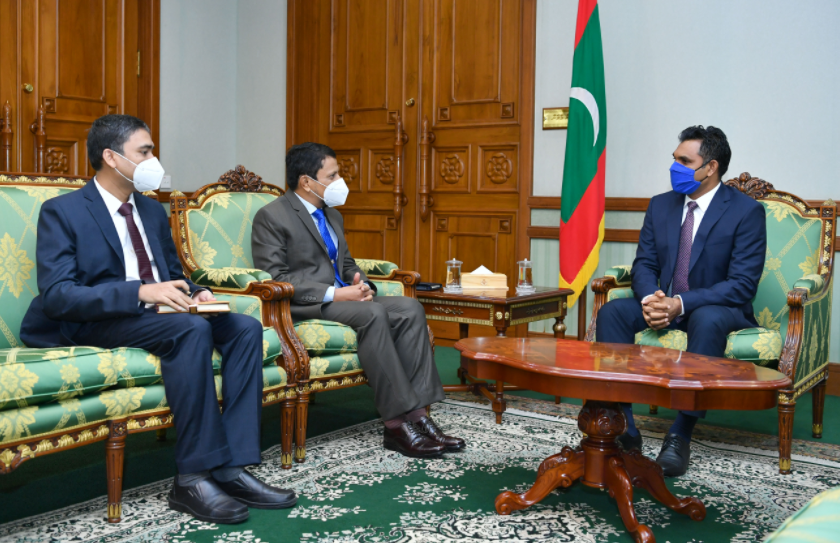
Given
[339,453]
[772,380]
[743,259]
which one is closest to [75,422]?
[339,453]

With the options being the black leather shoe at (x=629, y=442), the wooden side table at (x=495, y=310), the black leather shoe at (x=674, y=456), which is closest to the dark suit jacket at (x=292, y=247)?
the wooden side table at (x=495, y=310)

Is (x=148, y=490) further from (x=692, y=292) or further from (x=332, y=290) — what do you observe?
(x=692, y=292)

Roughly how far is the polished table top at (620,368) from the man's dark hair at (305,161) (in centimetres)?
125

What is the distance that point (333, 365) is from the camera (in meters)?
3.02

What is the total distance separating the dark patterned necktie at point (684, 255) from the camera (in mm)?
3301

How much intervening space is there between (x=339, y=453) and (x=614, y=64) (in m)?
3.06

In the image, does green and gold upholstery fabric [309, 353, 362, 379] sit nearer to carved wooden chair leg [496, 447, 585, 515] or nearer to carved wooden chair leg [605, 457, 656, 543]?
carved wooden chair leg [496, 447, 585, 515]

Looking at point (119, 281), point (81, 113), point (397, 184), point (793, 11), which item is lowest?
point (119, 281)

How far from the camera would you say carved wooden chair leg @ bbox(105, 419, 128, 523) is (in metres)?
2.27

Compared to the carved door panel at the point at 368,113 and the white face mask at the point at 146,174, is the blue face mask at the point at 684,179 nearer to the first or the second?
the white face mask at the point at 146,174

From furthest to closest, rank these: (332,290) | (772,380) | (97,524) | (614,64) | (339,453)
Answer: (614,64) < (332,290) < (339,453) < (97,524) < (772,380)

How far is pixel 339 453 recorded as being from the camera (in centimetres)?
301

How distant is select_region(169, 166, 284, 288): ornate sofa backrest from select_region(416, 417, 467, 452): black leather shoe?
3.23 ft

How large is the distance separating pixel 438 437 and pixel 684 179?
150 centimetres
